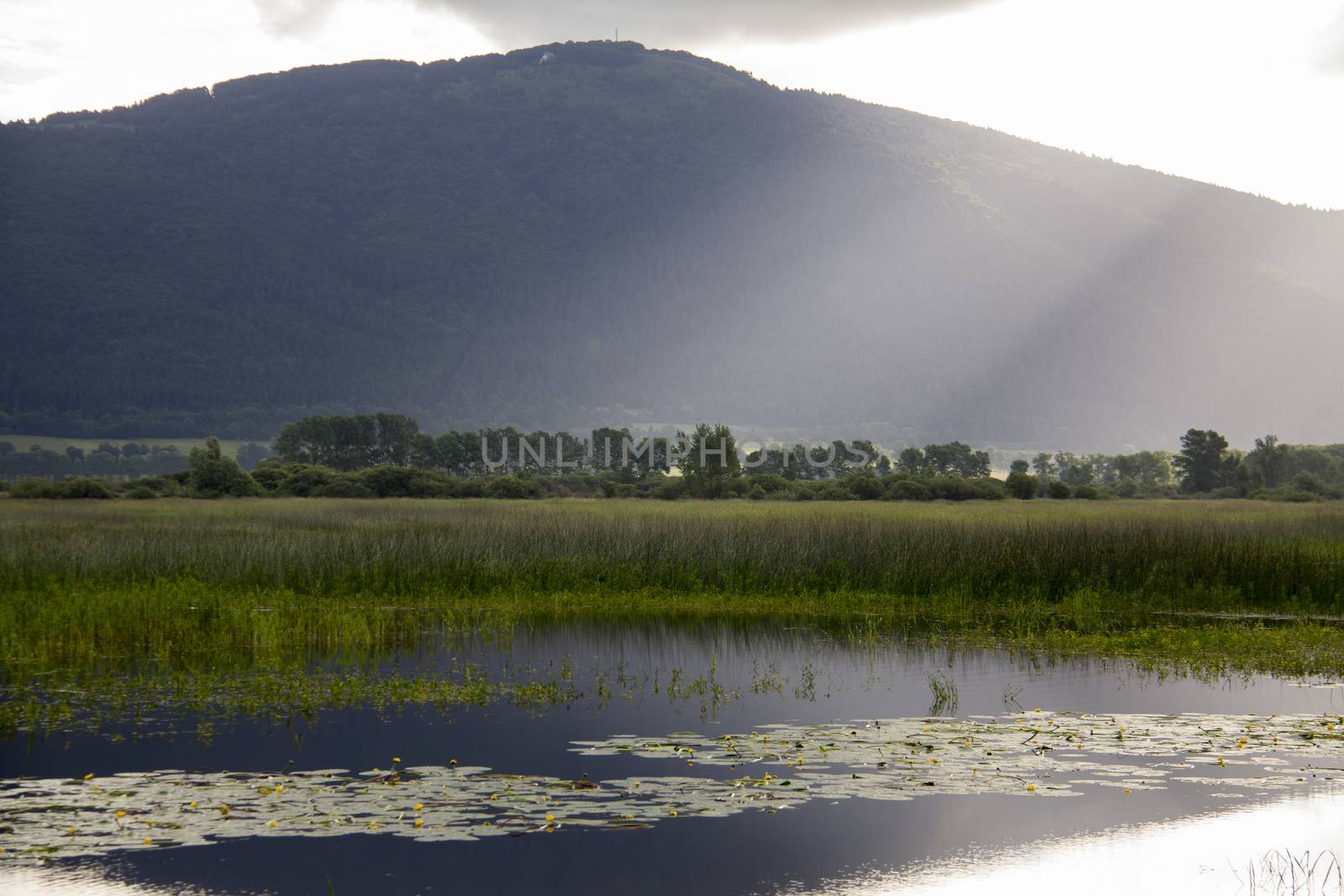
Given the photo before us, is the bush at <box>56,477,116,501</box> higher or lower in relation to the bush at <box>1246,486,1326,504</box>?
higher

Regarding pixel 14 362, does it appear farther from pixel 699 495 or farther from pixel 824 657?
pixel 824 657

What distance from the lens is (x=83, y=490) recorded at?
48.9 m

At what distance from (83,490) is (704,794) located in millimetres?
43955

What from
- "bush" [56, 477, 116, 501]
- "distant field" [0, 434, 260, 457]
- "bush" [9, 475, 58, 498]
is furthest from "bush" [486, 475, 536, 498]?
"distant field" [0, 434, 260, 457]

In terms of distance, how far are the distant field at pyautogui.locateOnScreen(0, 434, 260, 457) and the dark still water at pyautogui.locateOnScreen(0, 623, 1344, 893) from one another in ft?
489

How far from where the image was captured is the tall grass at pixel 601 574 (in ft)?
66.3

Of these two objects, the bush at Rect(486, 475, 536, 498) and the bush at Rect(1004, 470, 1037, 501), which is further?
the bush at Rect(1004, 470, 1037, 501)

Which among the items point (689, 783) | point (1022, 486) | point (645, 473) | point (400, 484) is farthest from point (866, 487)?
point (689, 783)

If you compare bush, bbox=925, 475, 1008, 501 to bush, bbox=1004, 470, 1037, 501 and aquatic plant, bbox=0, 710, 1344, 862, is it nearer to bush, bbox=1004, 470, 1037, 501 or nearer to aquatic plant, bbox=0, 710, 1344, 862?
bush, bbox=1004, 470, 1037, 501

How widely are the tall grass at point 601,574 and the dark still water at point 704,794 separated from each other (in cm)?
621

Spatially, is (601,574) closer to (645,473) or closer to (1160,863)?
(1160,863)

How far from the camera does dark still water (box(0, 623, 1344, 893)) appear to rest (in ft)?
29.9

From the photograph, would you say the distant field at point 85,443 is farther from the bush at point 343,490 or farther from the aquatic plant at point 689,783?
the aquatic plant at point 689,783

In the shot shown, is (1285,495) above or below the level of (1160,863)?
above
